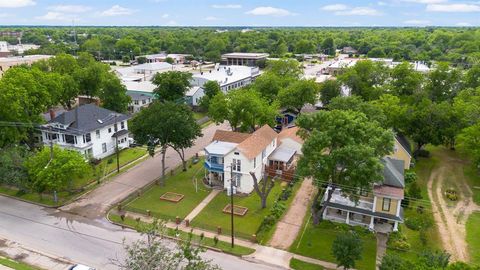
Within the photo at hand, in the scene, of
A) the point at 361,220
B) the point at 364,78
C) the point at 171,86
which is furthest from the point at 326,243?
the point at 364,78

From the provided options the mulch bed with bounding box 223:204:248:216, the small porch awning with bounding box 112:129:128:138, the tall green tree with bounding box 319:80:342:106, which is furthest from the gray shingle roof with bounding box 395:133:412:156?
the small porch awning with bounding box 112:129:128:138

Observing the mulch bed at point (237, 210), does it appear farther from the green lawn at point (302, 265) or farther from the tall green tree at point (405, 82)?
the tall green tree at point (405, 82)

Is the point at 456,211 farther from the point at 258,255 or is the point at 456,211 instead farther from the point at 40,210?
the point at 40,210

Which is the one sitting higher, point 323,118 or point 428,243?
point 323,118

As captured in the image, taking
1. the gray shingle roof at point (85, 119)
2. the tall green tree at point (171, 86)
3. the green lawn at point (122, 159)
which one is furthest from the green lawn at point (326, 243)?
the tall green tree at point (171, 86)

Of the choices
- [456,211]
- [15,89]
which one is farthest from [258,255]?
[15,89]

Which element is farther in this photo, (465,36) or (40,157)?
(465,36)
